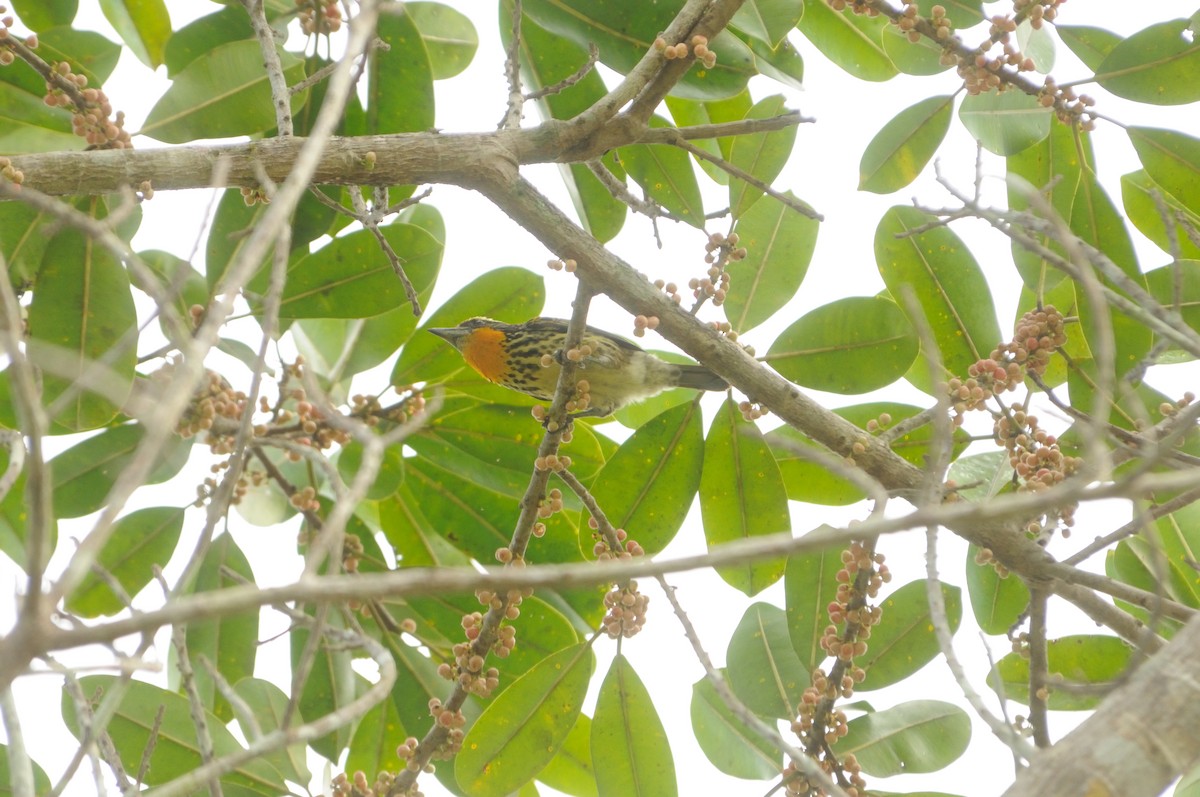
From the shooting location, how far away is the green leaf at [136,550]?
379cm

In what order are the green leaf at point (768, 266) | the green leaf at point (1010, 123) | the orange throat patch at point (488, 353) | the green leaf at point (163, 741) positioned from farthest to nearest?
the orange throat patch at point (488, 353)
the green leaf at point (768, 266)
the green leaf at point (1010, 123)
the green leaf at point (163, 741)

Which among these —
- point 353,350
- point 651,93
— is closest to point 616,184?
point 651,93

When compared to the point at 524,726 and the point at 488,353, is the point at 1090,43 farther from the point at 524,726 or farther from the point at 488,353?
the point at 524,726

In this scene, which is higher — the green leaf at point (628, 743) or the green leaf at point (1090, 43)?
the green leaf at point (1090, 43)

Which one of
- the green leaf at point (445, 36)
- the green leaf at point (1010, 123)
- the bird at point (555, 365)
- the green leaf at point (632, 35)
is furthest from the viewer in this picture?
the green leaf at point (445, 36)

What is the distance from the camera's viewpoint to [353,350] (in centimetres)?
416

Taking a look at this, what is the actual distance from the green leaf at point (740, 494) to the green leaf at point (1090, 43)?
1.60 meters

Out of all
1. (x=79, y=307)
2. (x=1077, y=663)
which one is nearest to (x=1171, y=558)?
(x=1077, y=663)

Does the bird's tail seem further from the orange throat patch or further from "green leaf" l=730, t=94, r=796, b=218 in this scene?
"green leaf" l=730, t=94, r=796, b=218

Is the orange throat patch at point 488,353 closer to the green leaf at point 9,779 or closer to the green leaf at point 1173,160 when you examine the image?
the green leaf at point 9,779

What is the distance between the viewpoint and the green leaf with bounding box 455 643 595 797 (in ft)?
10.4

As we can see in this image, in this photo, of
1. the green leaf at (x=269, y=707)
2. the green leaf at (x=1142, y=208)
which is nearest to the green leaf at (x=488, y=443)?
the green leaf at (x=269, y=707)

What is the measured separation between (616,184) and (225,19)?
148 centimetres

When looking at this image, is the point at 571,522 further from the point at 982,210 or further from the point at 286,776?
the point at 982,210
